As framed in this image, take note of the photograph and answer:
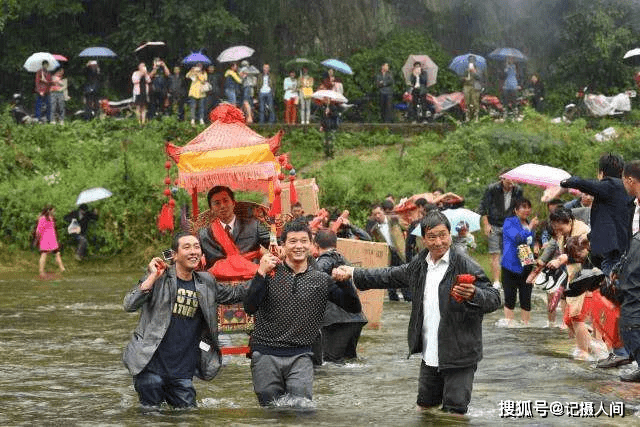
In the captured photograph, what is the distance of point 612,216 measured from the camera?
1298cm

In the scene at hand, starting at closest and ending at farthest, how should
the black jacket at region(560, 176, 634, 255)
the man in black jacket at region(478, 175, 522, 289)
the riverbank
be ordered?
the black jacket at region(560, 176, 634, 255), the man in black jacket at region(478, 175, 522, 289), the riverbank

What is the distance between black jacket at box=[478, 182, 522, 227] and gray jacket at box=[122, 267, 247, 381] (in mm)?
9439

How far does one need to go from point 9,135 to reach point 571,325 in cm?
1952

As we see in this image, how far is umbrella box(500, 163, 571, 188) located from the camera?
18.0m

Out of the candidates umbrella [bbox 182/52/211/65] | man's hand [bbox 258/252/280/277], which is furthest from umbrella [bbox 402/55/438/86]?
man's hand [bbox 258/252/280/277]

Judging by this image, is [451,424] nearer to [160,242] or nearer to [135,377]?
[135,377]

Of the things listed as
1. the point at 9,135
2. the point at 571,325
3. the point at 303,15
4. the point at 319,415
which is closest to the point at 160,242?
the point at 9,135

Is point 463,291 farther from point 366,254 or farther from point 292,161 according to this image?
point 292,161

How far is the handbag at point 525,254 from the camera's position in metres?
16.5

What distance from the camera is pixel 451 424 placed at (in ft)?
33.6

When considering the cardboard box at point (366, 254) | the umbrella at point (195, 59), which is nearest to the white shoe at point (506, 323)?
the cardboard box at point (366, 254)

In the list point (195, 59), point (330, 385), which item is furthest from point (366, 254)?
point (195, 59)

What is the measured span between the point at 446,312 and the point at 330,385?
347 cm

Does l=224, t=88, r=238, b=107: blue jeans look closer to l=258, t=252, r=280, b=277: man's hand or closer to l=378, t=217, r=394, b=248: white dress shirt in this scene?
l=378, t=217, r=394, b=248: white dress shirt
